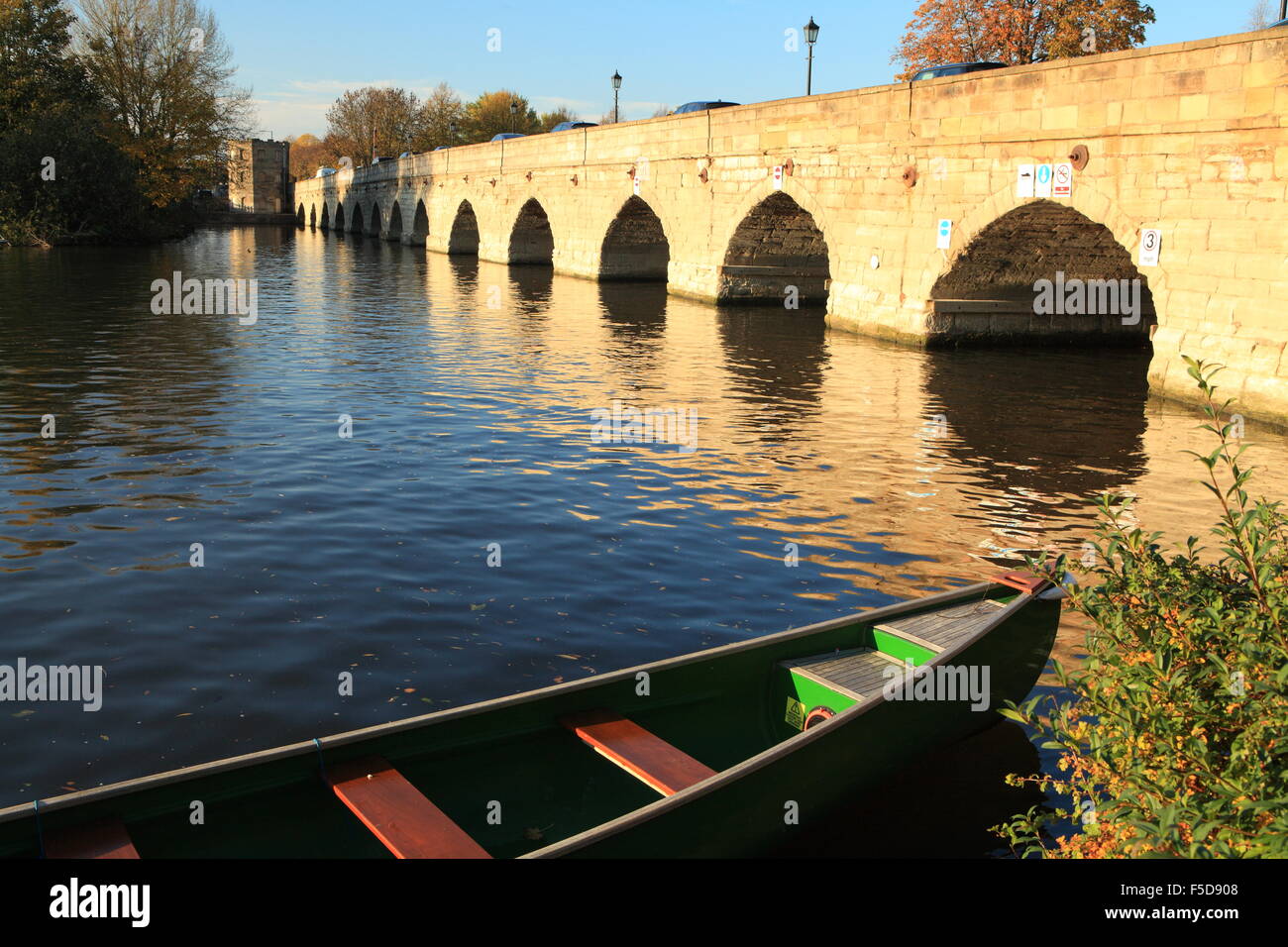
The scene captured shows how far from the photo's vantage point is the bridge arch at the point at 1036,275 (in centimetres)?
1839

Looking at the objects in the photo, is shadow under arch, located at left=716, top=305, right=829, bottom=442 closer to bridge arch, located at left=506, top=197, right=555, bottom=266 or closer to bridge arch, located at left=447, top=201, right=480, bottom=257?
bridge arch, located at left=506, top=197, right=555, bottom=266

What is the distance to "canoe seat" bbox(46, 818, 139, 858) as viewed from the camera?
3.83 metres

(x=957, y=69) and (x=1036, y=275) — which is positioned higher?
(x=957, y=69)

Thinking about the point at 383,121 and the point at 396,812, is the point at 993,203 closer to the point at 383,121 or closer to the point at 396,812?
the point at 396,812

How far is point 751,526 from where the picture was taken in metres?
9.25

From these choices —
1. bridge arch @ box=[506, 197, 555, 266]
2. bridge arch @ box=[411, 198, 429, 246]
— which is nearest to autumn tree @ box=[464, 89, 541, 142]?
bridge arch @ box=[411, 198, 429, 246]

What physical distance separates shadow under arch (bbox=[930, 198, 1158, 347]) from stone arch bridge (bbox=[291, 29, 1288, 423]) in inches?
1.8

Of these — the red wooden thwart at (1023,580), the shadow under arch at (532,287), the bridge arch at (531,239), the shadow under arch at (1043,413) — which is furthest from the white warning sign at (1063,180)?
the bridge arch at (531,239)

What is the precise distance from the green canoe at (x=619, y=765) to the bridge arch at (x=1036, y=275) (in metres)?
13.4

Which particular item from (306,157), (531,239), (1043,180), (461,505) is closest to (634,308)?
(1043,180)

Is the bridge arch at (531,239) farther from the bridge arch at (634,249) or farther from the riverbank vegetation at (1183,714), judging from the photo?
the riverbank vegetation at (1183,714)

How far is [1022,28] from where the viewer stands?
38125 millimetres

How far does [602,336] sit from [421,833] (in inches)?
712

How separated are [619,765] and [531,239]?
4049 cm
